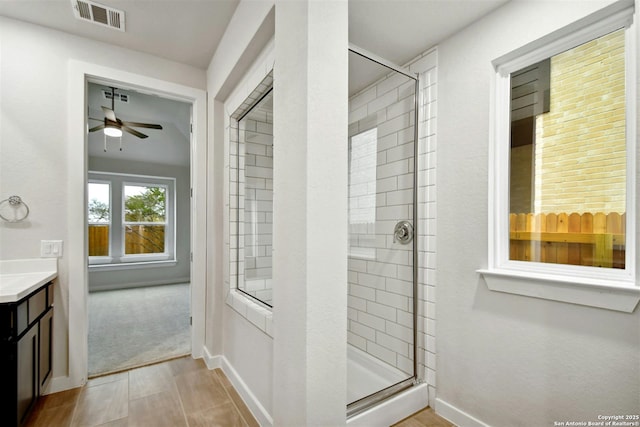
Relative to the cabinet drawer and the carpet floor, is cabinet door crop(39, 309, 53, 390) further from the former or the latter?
the carpet floor

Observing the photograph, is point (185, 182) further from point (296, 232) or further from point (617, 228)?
point (617, 228)

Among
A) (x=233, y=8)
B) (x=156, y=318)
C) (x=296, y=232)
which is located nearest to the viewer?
(x=296, y=232)

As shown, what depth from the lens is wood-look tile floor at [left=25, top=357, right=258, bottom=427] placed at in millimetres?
1782

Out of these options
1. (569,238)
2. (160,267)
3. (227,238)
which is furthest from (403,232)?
(160,267)

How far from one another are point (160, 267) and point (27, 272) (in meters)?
4.12

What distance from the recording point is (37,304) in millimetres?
1827

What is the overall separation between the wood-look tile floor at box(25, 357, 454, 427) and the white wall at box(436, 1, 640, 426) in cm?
42

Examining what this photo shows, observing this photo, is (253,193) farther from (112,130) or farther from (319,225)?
(112,130)

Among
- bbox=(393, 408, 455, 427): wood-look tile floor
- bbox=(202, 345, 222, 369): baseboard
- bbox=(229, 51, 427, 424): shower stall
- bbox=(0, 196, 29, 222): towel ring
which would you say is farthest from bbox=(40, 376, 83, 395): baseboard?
bbox=(393, 408, 455, 427): wood-look tile floor

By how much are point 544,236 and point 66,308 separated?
3185 millimetres

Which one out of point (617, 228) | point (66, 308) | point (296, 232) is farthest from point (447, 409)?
point (66, 308)

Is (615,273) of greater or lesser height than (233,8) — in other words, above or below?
below

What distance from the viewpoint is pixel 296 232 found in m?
1.20

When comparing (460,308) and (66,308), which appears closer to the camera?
(460,308)
